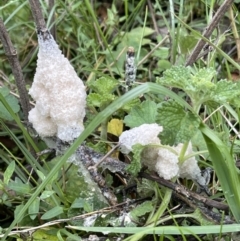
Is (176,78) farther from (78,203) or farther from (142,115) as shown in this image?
(78,203)

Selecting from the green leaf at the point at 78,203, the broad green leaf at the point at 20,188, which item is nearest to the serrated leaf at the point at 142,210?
the green leaf at the point at 78,203

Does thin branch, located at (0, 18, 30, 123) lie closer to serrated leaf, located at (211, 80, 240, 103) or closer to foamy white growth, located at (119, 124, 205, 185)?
foamy white growth, located at (119, 124, 205, 185)

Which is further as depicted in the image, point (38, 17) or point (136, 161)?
point (38, 17)

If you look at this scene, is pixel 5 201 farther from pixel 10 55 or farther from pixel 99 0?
pixel 99 0

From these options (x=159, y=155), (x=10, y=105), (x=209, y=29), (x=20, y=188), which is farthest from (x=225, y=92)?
(x=10, y=105)

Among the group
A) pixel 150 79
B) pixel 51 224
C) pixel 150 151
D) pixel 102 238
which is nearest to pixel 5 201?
pixel 51 224

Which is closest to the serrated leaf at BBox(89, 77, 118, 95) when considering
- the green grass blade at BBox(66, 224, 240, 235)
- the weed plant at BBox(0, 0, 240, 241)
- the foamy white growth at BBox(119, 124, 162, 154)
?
the weed plant at BBox(0, 0, 240, 241)

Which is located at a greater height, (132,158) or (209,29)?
(209,29)

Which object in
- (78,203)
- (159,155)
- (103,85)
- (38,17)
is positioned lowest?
(78,203)
